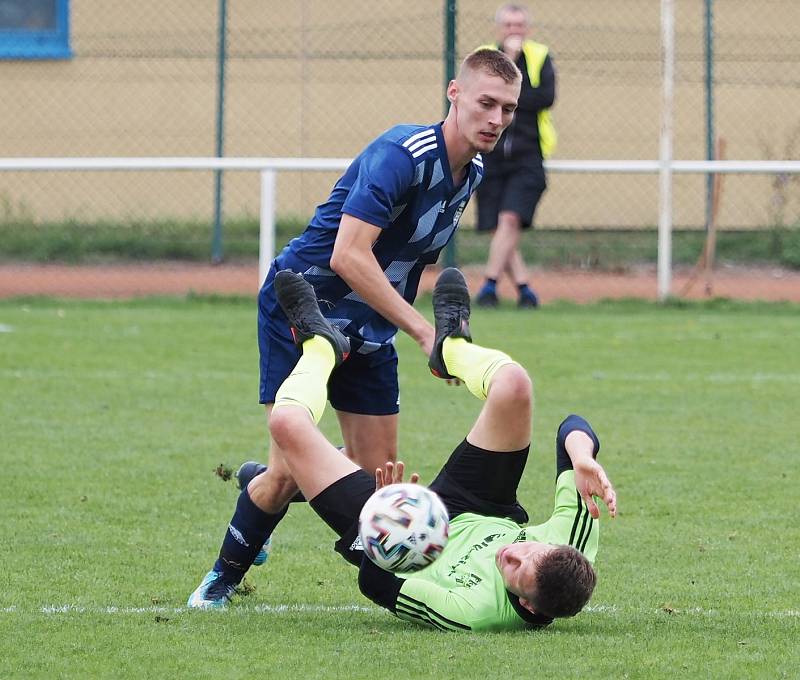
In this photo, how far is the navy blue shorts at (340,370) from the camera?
5527mm

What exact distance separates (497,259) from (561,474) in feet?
27.0

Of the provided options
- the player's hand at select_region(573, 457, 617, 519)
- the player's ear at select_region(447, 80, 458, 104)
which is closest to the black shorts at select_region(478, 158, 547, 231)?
the player's ear at select_region(447, 80, 458, 104)

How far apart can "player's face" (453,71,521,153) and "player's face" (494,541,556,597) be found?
56.1 inches

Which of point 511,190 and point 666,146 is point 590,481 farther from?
point 666,146

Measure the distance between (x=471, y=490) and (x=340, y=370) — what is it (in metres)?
0.78

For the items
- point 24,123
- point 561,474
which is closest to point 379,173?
point 561,474

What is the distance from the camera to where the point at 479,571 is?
4.95 metres

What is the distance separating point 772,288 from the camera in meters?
16.1

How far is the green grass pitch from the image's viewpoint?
4457mm

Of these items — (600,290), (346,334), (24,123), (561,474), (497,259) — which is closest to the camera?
(561,474)

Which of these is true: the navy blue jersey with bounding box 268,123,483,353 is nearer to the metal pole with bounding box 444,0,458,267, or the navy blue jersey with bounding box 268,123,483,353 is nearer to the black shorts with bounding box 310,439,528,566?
the black shorts with bounding box 310,439,528,566

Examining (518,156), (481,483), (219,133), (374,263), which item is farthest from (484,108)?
(219,133)

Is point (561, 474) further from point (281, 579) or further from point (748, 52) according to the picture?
point (748, 52)

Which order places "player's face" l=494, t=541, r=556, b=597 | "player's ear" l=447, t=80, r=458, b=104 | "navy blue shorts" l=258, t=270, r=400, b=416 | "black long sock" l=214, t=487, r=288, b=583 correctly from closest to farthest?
"player's face" l=494, t=541, r=556, b=597 < "black long sock" l=214, t=487, r=288, b=583 < "player's ear" l=447, t=80, r=458, b=104 < "navy blue shorts" l=258, t=270, r=400, b=416
